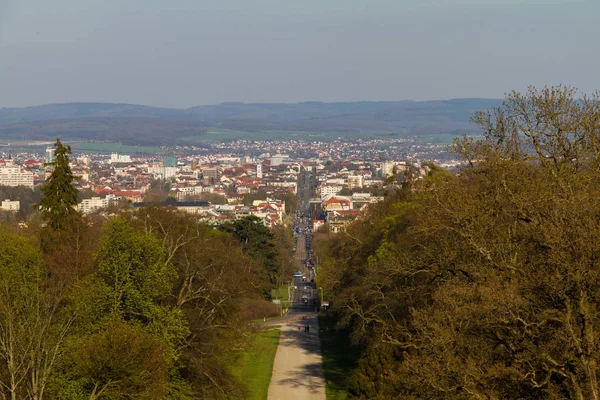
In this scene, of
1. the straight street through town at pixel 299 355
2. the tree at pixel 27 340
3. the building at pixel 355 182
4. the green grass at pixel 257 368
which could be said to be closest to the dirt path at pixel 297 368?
the straight street through town at pixel 299 355

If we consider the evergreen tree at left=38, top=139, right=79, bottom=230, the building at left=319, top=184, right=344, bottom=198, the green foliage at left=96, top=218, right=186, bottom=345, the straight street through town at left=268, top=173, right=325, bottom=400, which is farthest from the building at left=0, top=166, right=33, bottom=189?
the green foliage at left=96, top=218, right=186, bottom=345

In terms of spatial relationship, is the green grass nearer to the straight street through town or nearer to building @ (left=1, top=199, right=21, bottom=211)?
Answer: the straight street through town

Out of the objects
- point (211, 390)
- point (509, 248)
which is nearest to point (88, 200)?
point (211, 390)

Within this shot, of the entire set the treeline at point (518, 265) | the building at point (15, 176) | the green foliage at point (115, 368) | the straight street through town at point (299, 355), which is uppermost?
the treeline at point (518, 265)

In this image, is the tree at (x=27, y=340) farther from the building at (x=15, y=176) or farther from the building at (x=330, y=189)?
the building at (x=15, y=176)

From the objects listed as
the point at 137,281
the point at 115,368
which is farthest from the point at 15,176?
the point at 115,368

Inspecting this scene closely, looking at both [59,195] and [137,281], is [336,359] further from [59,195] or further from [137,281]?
[137,281]

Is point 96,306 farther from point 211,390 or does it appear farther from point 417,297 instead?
point 417,297
